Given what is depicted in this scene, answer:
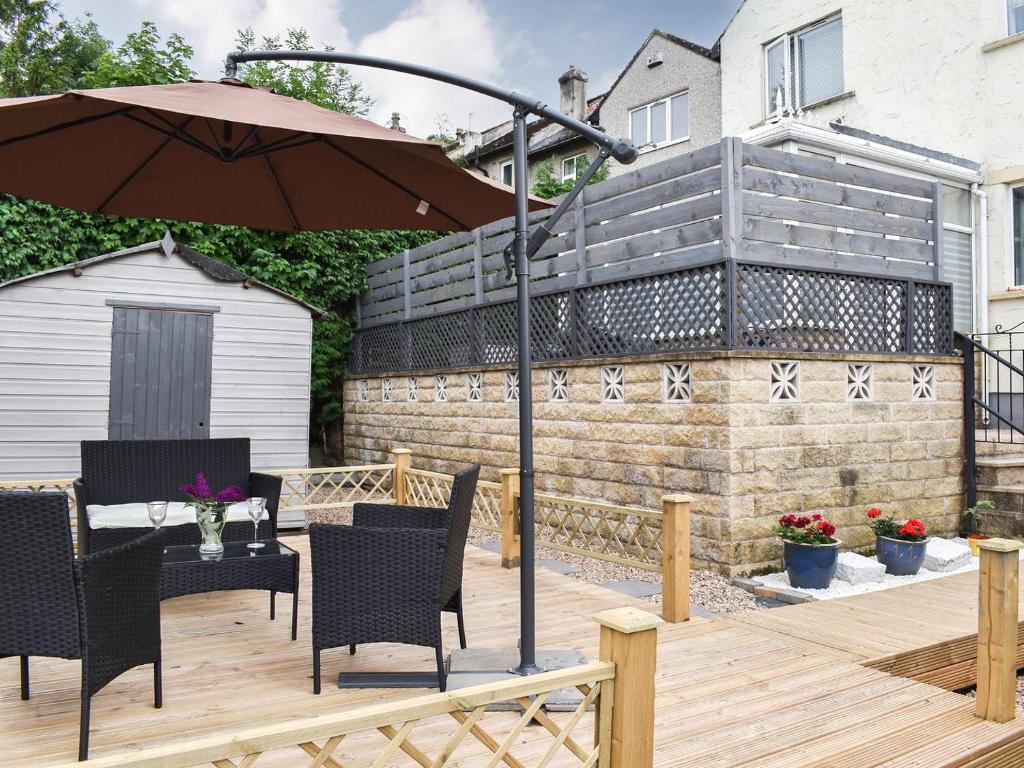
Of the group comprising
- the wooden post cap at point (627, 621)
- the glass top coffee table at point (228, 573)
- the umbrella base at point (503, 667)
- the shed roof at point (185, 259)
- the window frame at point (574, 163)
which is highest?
the window frame at point (574, 163)

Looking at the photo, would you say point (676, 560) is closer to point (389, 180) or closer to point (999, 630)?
point (999, 630)

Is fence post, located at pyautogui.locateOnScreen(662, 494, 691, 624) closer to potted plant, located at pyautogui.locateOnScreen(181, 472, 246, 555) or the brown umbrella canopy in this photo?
the brown umbrella canopy

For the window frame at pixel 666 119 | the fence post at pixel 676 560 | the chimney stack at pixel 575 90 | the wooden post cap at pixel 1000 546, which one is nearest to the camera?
the wooden post cap at pixel 1000 546

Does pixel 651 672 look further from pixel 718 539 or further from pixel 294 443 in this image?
pixel 294 443

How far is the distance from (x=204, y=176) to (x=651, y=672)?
146 inches

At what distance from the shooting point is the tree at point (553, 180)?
14360mm

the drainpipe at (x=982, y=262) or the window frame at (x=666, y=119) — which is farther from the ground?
the window frame at (x=666, y=119)

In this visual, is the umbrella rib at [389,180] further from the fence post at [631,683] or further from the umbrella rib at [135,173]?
the fence post at [631,683]

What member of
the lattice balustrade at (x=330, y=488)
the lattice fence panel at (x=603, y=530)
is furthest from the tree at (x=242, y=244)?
the lattice fence panel at (x=603, y=530)

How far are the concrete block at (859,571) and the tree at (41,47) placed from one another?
43.1 feet

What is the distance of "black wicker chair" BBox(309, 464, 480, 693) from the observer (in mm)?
3369

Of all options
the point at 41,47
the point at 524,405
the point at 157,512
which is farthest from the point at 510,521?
the point at 41,47

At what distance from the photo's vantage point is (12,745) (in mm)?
2863

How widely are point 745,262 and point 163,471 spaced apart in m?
4.74
